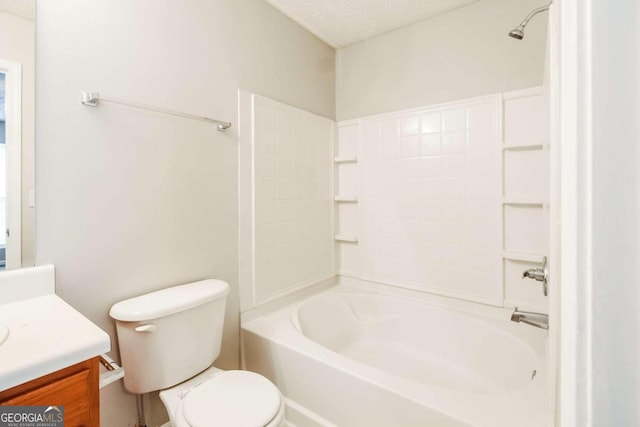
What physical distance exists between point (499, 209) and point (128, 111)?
2.03m

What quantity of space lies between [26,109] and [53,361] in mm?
932

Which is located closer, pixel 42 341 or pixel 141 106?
pixel 42 341

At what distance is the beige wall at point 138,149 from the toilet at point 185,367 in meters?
0.16

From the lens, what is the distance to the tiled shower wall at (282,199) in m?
1.86

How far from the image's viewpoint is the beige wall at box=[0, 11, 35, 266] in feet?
3.55

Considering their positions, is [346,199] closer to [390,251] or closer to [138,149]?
[390,251]

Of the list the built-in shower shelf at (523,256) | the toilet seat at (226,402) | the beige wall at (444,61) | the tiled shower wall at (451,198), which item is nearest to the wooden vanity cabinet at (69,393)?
the toilet seat at (226,402)

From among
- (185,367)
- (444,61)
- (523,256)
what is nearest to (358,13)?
(444,61)

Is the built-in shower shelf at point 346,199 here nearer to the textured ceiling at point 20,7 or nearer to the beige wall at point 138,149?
the beige wall at point 138,149

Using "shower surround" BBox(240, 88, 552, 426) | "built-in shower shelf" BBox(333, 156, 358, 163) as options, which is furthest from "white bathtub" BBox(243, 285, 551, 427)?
"built-in shower shelf" BBox(333, 156, 358, 163)

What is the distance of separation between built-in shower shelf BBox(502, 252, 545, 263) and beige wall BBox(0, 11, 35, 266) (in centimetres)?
228

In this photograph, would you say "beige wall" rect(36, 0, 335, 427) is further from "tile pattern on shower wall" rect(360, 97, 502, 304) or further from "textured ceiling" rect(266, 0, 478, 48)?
"tile pattern on shower wall" rect(360, 97, 502, 304)

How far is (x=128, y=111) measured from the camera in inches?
53.1

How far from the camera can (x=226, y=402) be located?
1175 mm
